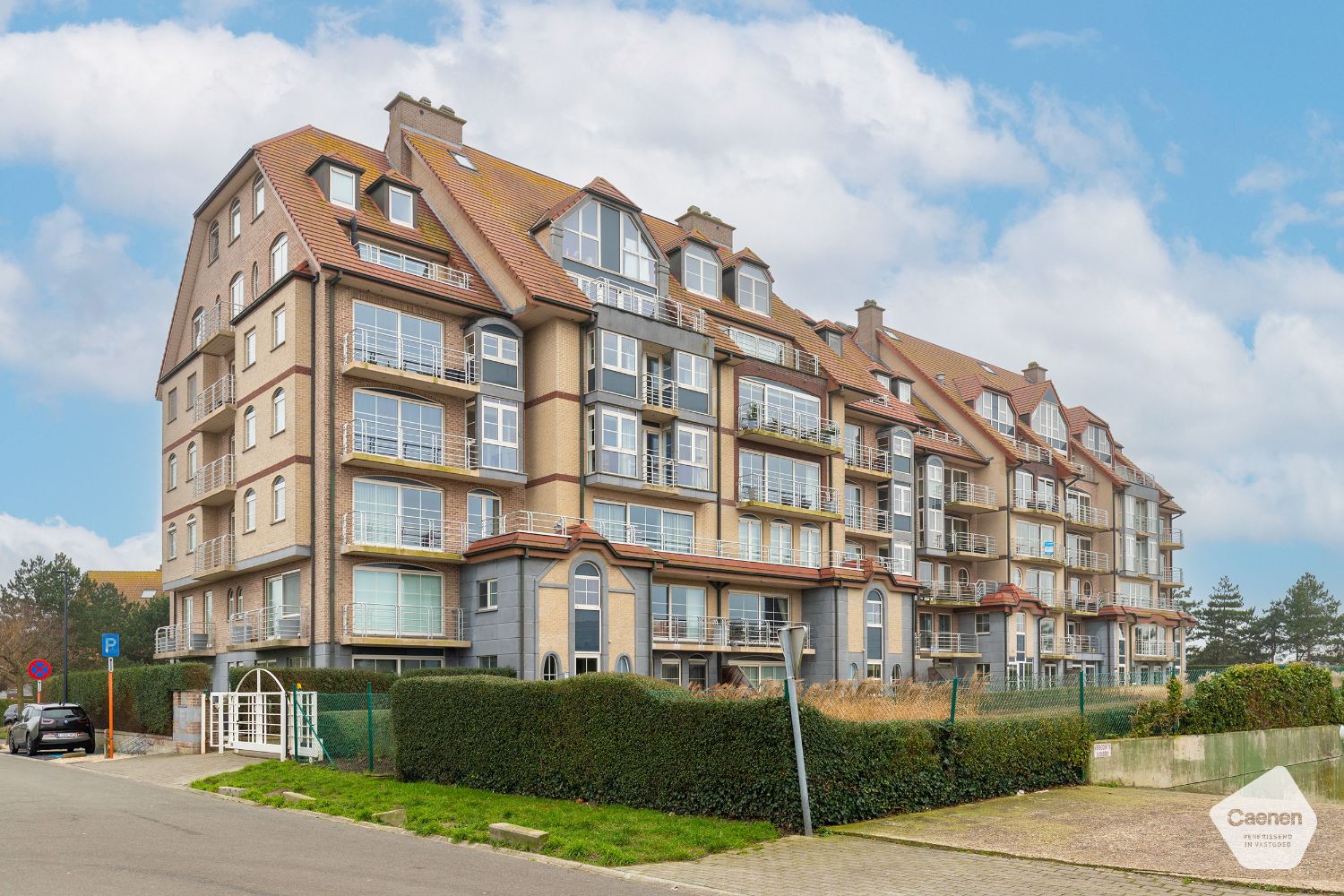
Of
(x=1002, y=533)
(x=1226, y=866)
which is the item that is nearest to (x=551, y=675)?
(x=1226, y=866)

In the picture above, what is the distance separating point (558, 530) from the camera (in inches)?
1375

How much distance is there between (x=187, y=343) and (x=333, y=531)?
48.8ft

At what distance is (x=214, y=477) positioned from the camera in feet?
125

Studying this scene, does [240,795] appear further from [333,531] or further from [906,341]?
[906,341]

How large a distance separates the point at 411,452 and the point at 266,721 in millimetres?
10594

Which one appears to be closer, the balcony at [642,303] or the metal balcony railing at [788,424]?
the balcony at [642,303]

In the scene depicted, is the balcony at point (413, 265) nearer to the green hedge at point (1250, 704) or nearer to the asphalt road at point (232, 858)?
the asphalt road at point (232, 858)

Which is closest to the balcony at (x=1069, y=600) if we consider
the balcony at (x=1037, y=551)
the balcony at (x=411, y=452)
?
the balcony at (x=1037, y=551)

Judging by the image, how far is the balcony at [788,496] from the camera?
41.5 m

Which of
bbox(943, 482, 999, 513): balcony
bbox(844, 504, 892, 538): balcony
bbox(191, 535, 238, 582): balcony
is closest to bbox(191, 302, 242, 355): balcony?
bbox(191, 535, 238, 582): balcony

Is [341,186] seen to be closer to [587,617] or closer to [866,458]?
[587,617]

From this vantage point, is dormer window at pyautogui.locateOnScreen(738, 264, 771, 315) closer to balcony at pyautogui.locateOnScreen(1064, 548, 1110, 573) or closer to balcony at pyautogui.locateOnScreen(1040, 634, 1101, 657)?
balcony at pyautogui.locateOnScreen(1040, 634, 1101, 657)

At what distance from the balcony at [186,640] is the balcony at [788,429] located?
735 inches

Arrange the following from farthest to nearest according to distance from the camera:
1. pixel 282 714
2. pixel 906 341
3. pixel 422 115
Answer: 1. pixel 906 341
2. pixel 422 115
3. pixel 282 714
